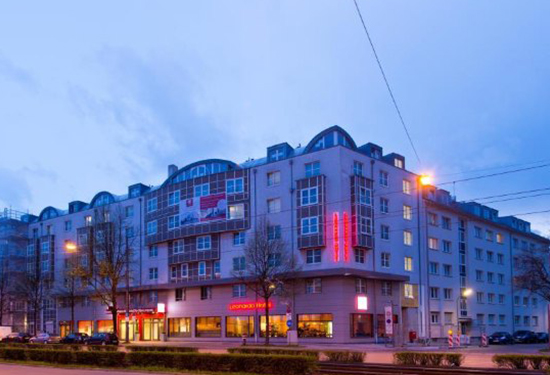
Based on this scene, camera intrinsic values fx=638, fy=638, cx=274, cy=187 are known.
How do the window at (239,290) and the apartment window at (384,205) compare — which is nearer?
the apartment window at (384,205)

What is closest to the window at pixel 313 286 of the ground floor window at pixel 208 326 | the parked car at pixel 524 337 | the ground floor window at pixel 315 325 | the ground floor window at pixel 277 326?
the ground floor window at pixel 315 325

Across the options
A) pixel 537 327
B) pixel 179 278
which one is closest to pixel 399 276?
pixel 179 278

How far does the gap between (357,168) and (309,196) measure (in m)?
5.82

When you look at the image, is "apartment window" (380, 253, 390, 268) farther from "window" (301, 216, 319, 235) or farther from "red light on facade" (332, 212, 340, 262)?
"window" (301, 216, 319, 235)

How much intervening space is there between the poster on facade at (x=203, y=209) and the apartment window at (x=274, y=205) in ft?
18.1

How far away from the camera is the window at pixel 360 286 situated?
60781 mm

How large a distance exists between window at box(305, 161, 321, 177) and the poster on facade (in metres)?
10.6

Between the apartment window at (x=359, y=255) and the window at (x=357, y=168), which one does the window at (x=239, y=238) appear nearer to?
the apartment window at (x=359, y=255)

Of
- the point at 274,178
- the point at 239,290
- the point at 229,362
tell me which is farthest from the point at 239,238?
the point at 229,362

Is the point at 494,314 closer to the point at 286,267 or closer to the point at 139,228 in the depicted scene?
the point at 286,267

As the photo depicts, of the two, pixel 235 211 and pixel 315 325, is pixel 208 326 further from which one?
pixel 315 325

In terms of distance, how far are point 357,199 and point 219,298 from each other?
769 inches

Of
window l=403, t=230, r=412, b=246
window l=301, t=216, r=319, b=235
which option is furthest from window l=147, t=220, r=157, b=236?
window l=403, t=230, r=412, b=246

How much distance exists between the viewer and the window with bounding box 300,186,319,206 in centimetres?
6169
